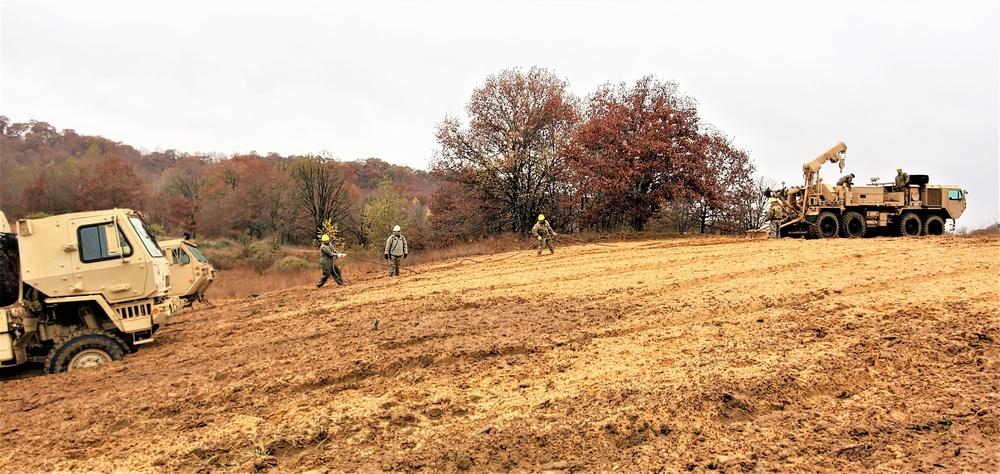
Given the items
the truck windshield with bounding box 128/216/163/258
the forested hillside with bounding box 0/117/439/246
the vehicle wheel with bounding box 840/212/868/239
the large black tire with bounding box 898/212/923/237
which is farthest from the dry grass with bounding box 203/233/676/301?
the forested hillside with bounding box 0/117/439/246

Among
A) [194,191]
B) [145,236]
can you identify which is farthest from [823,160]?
[194,191]

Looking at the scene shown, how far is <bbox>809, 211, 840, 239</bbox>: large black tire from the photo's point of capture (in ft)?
63.5

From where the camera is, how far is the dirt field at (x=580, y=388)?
4.34 metres

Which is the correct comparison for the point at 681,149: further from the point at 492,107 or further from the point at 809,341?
the point at 809,341

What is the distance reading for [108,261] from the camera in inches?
359

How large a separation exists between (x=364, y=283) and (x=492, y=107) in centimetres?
1700

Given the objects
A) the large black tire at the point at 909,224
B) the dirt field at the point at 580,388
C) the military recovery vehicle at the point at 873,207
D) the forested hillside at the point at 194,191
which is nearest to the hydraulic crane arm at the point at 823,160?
the military recovery vehicle at the point at 873,207

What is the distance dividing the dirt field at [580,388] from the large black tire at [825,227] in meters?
8.63

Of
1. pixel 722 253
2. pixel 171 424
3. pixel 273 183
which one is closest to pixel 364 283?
pixel 722 253

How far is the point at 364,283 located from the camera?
691 inches

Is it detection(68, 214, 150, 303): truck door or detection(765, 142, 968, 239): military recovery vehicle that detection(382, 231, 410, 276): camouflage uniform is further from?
detection(765, 142, 968, 239): military recovery vehicle

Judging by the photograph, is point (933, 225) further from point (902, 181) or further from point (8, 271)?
point (8, 271)

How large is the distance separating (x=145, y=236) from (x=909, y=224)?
22341 millimetres

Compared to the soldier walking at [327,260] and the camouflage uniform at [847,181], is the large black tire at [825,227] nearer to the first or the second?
the camouflage uniform at [847,181]
